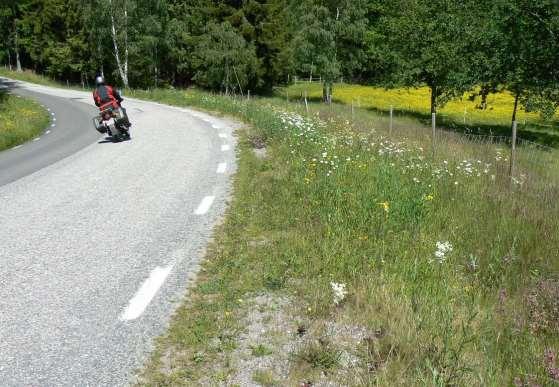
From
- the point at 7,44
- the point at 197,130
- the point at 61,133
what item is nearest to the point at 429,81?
the point at 197,130

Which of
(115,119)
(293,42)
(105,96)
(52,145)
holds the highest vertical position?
(293,42)

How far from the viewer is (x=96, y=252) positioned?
5.49 meters

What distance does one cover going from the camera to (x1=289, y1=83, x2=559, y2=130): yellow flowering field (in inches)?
1589

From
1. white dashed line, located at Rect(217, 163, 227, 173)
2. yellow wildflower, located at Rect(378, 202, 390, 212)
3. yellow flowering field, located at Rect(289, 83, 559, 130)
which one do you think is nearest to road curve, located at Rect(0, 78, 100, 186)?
white dashed line, located at Rect(217, 163, 227, 173)

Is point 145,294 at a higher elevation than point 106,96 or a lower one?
lower

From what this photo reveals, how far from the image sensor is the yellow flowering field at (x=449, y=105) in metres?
Answer: 40.4

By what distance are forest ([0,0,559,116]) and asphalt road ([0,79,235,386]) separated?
19.9m

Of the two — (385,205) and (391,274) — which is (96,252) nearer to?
(391,274)

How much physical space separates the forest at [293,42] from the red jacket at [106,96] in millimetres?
16502

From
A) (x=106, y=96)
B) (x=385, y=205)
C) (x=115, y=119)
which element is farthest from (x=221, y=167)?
(x=106, y=96)

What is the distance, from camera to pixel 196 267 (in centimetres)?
510

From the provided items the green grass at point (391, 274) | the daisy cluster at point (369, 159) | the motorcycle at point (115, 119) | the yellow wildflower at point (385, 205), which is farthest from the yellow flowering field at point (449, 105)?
the yellow wildflower at point (385, 205)

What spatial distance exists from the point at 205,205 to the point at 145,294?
306 centimetres

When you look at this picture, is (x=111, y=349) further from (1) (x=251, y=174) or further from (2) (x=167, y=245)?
(1) (x=251, y=174)
